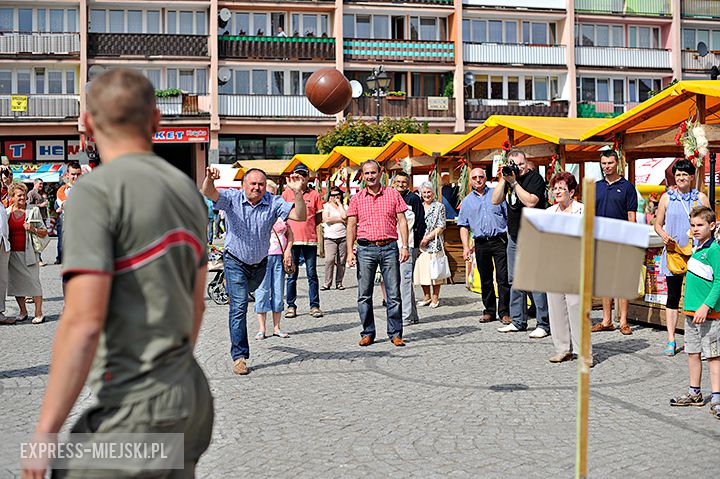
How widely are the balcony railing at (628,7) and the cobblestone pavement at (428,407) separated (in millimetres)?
41296

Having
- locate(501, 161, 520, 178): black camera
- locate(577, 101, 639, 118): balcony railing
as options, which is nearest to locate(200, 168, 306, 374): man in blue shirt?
locate(501, 161, 520, 178): black camera

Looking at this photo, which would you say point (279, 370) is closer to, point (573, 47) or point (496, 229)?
point (496, 229)

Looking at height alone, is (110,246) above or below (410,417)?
above

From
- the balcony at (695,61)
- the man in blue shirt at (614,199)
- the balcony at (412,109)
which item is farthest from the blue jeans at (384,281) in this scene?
the balcony at (695,61)

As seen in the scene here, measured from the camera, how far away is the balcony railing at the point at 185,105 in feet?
146

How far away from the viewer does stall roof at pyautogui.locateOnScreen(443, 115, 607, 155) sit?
14509 millimetres

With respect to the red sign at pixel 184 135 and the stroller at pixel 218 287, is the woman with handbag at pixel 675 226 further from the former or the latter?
the red sign at pixel 184 135

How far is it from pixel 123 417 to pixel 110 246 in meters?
0.46

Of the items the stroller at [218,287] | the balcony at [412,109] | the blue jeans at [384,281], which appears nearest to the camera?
the blue jeans at [384,281]

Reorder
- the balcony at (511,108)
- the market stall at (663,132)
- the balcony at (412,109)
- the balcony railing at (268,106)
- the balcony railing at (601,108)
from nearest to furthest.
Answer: the market stall at (663,132) → the balcony railing at (268,106) → the balcony at (412,109) → the balcony at (511,108) → the balcony railing at (601,108)

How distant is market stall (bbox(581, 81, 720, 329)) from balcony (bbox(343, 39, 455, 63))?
3417 centimetres

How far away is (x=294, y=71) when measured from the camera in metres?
46.5

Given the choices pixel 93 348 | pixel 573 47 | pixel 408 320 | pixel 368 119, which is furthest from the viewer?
pixel 573 47

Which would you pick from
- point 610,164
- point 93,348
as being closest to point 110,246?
point 93,348
